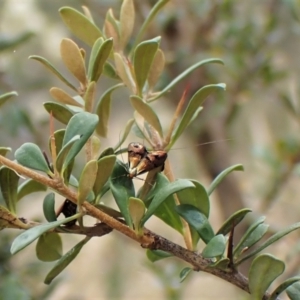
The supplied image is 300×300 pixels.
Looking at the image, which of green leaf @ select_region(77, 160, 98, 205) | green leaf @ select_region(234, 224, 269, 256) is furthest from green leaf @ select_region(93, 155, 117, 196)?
green leaf @ select_region(234, 224, 269, 256)

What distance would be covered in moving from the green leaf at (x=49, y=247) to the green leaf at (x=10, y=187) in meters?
0.04

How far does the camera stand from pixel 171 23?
Answer: 3.52 ft

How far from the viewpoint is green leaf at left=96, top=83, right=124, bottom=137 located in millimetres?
406

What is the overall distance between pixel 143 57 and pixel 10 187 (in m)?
0.14

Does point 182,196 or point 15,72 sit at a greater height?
point 15,72

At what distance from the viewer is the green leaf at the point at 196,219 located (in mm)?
348

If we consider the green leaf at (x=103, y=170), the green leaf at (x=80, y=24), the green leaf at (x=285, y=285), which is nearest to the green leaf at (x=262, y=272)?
the green leaf at (x=285, y=285)

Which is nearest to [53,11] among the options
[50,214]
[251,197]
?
[251,197]

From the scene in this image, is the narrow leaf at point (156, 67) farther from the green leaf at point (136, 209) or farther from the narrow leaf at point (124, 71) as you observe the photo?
the green leaf at point (136, 209)

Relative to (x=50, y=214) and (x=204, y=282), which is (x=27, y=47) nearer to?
(x=204, y=282)

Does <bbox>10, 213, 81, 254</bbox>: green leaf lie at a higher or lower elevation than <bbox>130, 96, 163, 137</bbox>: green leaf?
lower

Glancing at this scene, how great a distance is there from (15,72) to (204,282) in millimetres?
866

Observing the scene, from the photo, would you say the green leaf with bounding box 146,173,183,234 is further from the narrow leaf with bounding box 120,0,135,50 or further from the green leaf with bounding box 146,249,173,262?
the narrow leaf with bounding box 120,0,135,50

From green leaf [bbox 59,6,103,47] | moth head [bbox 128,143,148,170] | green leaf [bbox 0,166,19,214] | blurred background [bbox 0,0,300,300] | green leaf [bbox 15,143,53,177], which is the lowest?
blurred background [bbox 0,0,300,300]
